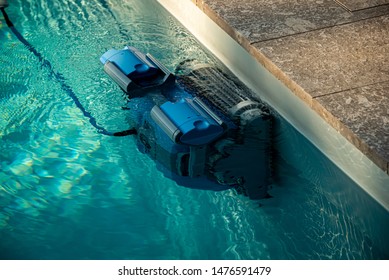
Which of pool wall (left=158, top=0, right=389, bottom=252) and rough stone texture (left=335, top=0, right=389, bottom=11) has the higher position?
rough stone texture (left=335, top=0, right=389, bottom=11)

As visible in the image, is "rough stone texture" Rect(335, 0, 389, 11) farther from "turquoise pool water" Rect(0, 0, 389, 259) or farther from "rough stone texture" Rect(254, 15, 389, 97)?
"turquoise pool water" Rect(0, 0, 389, 259)

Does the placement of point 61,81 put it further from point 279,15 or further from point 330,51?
point 330,51

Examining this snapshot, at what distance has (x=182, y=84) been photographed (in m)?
3.16

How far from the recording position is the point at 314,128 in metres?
2.82

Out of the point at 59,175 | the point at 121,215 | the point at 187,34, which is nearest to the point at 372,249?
the point at 121,215

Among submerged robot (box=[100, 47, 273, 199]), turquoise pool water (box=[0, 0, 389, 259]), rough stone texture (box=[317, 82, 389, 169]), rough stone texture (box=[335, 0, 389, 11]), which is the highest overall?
rough stone texture (box=[335, 0, 389, 11])

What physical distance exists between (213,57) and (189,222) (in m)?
1.03

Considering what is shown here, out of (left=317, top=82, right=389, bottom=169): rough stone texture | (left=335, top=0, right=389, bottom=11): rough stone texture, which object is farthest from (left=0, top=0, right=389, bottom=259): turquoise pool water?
(left=335, top=0, right=389, bottom=11): rough stone texture

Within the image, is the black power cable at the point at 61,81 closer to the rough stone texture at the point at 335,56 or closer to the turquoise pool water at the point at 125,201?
the turquoise pool water at the point at 125,201

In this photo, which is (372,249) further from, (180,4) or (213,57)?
(180,4)

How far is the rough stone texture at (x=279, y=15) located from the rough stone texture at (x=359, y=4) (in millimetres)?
27

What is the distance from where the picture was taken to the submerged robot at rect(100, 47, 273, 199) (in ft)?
9.28

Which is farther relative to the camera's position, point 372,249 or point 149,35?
point 149,35

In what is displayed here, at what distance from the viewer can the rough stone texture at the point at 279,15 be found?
3201 mm
